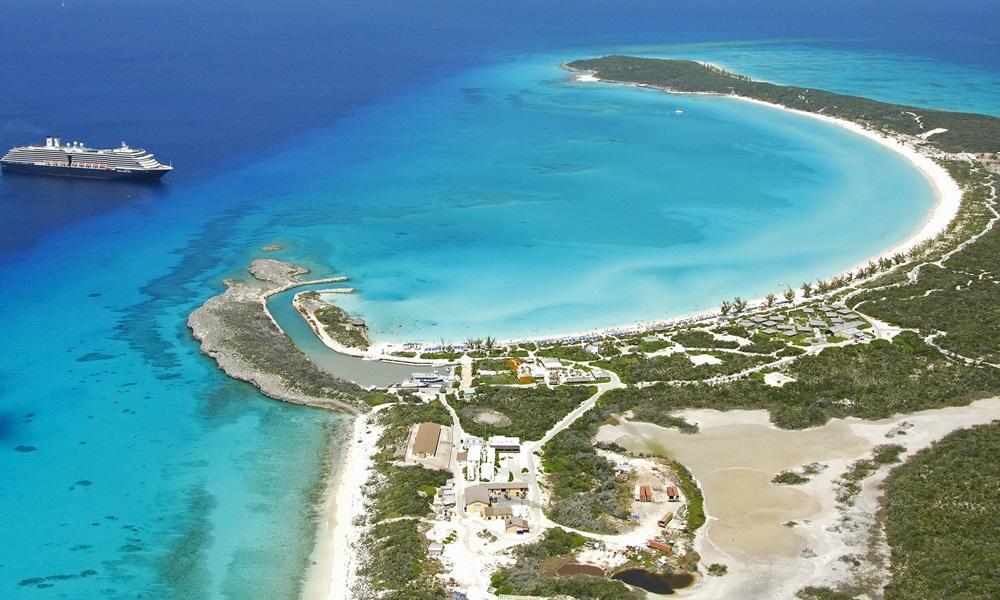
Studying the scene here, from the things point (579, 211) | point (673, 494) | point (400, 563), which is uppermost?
point (579, 211)

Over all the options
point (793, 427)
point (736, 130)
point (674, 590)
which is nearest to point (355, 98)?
point (736, 130)

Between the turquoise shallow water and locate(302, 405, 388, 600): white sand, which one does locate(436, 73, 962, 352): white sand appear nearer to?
the turquoise shallow water

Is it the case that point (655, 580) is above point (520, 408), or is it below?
below

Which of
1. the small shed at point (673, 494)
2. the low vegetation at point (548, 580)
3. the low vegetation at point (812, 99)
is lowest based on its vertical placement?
the low vegetation at point (548, 580)

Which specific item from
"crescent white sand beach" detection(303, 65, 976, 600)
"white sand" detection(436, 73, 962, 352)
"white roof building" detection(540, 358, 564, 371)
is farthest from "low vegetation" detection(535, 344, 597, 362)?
"crescent white sand beach" detection(303, 65, 976, 600)

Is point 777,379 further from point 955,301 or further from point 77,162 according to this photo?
point 77,162

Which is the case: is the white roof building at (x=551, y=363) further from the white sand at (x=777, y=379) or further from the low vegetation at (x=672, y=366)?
the white sand at (x=777, y=379)

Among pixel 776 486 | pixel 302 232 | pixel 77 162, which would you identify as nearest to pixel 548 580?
pixel 776 486

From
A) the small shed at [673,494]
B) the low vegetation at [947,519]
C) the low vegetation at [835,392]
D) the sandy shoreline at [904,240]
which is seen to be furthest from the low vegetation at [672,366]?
the low vegetation at [947,519]
